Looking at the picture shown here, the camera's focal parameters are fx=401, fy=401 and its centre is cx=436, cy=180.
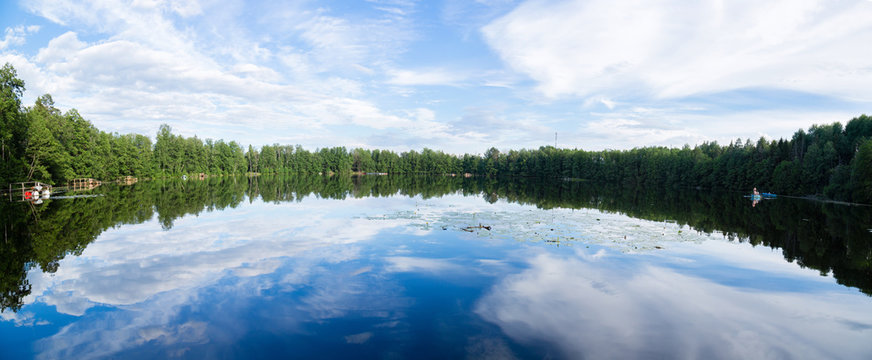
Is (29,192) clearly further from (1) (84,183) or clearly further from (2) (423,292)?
(2) (423,292)

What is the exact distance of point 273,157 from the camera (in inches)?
5212

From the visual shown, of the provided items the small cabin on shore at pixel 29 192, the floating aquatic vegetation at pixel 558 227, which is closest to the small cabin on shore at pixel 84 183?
the small cabin on shore at pixel 29 192

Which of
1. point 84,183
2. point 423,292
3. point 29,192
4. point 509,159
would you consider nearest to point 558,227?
point 423,292

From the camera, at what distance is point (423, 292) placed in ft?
32.0

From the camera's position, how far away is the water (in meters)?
7.16

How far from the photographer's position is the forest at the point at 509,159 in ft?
130

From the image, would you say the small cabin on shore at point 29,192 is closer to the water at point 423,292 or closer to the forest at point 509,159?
the forest at point 509,159

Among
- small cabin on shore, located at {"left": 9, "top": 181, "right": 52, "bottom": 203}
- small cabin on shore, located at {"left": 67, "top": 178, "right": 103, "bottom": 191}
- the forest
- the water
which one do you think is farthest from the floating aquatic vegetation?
small cabin on shore, located at {"left": 67, "top": 178, "right": 103, "bottom": 191}

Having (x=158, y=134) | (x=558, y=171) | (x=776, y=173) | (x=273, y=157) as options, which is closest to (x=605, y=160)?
(x=558, y=171)

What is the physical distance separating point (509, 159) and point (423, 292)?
14195 cm

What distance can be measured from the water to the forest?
29507 millimetres

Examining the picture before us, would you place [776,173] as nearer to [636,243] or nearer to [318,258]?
[636,243]

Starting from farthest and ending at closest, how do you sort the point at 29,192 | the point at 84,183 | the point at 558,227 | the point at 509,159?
1. the point at 509,159
2. the point at 84,183
3. the point at 29,192
4. the point at 558,227

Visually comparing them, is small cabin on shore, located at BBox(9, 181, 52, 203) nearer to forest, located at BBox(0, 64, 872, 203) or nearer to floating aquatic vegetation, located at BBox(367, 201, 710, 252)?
forest, located at BBox(0, 64, 872, 203)
